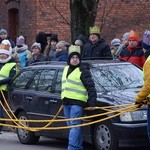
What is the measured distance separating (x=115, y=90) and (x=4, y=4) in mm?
14831

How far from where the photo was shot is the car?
11.4 meters

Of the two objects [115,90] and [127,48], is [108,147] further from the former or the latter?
[127,48]

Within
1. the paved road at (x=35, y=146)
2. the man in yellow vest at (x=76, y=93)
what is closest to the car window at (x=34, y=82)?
the paved road at (x=35, y=146)

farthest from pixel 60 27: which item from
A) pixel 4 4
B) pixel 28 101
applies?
pixel 28 101

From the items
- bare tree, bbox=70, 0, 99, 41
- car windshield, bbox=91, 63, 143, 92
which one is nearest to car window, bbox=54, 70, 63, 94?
car windshield, bbox=91, 63, 143, 92

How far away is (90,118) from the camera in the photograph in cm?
1183

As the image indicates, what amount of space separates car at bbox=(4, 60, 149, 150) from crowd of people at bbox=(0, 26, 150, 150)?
1.00ft

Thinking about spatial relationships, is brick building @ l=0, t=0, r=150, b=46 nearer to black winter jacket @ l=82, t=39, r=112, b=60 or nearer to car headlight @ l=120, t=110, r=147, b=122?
black winter jacket @ l=82, t=39, r=112, b=60

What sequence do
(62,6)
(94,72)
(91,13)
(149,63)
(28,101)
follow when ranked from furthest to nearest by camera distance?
(62,6) → (91,13) → (28,101) → (94,72) → (149,63)

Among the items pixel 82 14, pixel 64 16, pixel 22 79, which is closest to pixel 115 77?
pixel 22 79

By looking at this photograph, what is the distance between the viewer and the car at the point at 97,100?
11.4 m

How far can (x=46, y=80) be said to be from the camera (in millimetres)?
13273

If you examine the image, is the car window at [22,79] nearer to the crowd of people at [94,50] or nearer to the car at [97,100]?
the car at [97,100]

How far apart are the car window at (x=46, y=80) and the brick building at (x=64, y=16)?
9.83m
